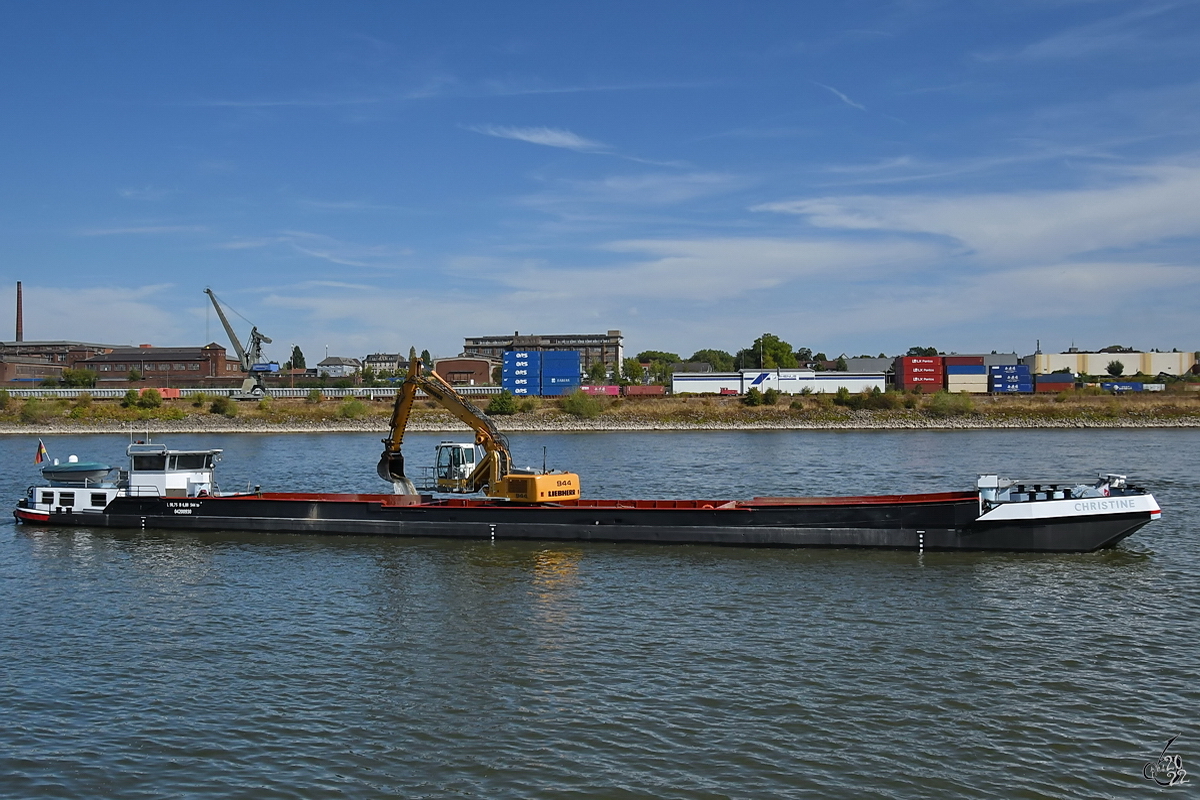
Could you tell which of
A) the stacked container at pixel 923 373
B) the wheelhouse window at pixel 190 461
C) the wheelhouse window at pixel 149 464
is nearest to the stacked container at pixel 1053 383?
the stacked container at pixel 923 373

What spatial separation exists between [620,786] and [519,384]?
12070 cm

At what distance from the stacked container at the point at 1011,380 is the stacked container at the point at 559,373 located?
198 ft

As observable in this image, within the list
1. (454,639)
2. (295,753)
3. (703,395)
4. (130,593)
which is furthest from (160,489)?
(703,395)

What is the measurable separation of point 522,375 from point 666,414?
31.8m

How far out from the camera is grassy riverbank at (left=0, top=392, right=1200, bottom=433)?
100 m

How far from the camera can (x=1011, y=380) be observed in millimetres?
127000

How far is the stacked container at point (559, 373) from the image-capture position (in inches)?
5153

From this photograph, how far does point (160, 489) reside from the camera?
1433 inches

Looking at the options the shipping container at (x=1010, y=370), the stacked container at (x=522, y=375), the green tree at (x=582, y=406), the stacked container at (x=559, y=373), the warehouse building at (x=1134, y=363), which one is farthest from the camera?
the warehouse building at (x=1134, y=363)

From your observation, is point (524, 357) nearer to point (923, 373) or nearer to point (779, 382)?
point (779, 382)

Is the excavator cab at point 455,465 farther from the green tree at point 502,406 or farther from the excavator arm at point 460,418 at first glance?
the green tree at point 502,406

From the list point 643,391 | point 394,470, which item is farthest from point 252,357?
point 394,470

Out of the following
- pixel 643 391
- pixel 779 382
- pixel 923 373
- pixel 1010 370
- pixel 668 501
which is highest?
pixel 1010 370

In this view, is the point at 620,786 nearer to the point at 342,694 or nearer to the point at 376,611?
the point at 342,694
